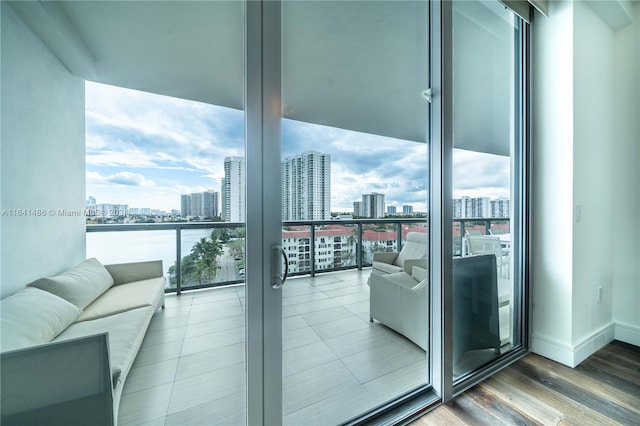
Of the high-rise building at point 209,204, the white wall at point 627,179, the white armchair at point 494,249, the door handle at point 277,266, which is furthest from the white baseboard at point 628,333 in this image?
the high-rise building at point 209,204

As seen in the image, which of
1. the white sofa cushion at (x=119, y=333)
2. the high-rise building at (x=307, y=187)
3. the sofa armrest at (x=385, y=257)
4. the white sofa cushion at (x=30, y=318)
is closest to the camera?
the white sofa cushion at (x=30, y=318)

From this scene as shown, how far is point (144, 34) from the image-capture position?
100cm

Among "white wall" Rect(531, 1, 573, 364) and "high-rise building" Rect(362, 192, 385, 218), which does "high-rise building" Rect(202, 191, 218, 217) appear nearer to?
"high-rise building" Rect(362, 192, 385, 218)

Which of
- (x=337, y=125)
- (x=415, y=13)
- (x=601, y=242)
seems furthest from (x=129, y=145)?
(x=601, y=242)

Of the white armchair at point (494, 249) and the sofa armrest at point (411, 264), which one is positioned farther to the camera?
the white armchair at point (494, 249)

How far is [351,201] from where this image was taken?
59.3 inches

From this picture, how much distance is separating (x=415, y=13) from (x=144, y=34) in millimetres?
1670

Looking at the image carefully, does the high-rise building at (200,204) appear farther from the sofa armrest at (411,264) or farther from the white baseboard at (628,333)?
the white baseboard at (628,333)

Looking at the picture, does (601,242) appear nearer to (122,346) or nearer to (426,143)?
(426,143)

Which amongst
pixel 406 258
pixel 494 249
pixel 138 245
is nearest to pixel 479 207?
pixel 494 249

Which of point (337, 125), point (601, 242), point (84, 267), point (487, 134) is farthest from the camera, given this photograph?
point (601, 242)

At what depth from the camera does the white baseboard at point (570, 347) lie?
1.96 metres

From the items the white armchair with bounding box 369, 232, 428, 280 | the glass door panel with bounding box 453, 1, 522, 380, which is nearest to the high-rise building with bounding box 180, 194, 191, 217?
the white armchair with bounding box 369, 232, 428, 280

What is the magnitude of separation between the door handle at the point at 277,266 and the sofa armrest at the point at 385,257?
2.47ft
